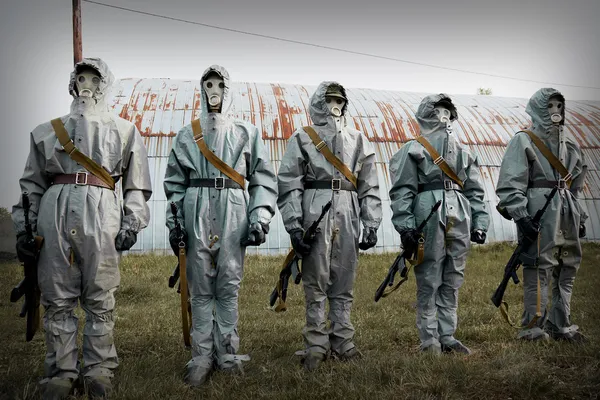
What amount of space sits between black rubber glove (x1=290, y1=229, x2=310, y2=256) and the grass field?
1.15m

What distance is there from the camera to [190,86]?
16812 millimetres

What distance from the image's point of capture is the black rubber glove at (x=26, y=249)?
481cm

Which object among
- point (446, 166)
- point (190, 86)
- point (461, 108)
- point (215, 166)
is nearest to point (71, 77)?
point (215, 166)

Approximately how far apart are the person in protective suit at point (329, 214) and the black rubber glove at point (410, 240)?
0.37 m

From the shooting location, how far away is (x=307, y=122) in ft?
51.6

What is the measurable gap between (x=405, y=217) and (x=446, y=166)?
76 centimetres

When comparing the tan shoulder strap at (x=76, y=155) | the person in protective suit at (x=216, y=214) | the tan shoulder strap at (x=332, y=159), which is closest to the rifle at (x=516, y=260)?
the tan shoulder strap at (x=332, y=159)

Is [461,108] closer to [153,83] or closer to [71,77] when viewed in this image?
[153,83]

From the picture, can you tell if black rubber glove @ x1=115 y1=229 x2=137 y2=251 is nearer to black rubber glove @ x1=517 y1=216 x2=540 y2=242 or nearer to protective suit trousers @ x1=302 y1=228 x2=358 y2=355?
protective suit trousers @ x1=302 y1=228 x2=358 y2=355

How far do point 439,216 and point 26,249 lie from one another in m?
4.15

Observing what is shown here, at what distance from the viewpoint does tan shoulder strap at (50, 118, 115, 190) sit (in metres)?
5.04

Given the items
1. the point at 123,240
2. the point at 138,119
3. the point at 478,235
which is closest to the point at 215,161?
the point at 123,240

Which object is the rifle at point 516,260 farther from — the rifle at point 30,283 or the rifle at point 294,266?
the rifle at point 30,283

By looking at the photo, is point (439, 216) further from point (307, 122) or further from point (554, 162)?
point (307, 122)
